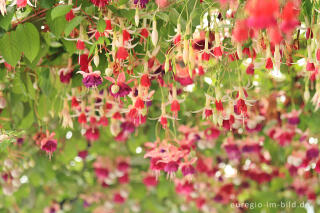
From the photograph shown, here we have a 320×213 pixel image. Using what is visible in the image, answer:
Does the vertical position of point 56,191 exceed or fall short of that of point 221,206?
it exceeds it

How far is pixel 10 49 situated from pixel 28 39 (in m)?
0.05

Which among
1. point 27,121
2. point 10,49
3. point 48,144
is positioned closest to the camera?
point 10,49

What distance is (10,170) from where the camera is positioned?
1613 mm

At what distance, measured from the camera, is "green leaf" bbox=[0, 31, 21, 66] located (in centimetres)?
104

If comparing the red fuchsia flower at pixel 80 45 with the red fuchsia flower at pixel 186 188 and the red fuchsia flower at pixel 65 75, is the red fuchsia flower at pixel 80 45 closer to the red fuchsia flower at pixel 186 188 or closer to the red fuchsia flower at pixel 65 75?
the red fuchsia flower at pixel 65 75

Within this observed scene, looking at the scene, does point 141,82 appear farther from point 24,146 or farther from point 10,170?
point 24,146

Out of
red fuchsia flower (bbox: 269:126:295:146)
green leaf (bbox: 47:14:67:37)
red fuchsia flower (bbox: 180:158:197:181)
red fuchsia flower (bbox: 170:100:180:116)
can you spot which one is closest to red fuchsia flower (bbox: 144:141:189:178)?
red fuchsia flower (bbox: 180:158:197:181)

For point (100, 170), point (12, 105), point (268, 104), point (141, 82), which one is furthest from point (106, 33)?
point (100, 170)

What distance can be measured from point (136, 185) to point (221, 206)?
1.97 ft

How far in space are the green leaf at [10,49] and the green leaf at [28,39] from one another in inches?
0.4

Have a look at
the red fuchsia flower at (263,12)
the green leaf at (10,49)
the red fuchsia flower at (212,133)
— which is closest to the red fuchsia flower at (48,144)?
the green leaf at (10,49)

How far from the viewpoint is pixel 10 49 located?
1.05 m

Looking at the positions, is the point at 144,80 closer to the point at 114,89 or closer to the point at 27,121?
the point at 114,89

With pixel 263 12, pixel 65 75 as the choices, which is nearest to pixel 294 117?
pixel 65 75
